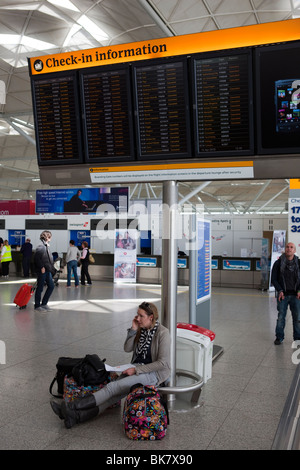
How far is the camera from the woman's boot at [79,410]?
4.10 m

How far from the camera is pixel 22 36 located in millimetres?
15352

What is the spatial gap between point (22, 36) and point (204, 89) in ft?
43.7

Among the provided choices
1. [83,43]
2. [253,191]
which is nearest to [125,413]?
[83,43]

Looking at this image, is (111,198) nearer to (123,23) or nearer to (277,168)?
(123,23)

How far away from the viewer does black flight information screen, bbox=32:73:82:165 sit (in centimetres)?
489

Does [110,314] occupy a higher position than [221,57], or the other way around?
[221,57]

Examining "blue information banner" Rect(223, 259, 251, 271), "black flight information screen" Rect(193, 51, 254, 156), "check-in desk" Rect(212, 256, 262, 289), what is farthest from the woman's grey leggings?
"blue information banner" Rect(223, 259, 251, 271)

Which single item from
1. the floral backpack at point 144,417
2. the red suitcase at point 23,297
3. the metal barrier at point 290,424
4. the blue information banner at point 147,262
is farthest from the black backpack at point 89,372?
the blue information banner at point 147,262

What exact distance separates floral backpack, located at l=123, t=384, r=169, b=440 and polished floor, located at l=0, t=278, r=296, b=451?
76 millimetres

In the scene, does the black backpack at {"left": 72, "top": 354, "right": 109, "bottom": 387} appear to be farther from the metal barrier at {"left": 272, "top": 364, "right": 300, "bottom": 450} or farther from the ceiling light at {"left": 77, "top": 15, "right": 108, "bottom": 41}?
the ceiling light at {"left": 77, "top": 15, "right": 108, "bottom": 41}

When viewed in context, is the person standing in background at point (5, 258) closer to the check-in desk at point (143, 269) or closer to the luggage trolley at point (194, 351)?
the check-in desk at point (143, 269)

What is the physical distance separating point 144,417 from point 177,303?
190 inches
